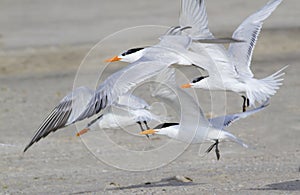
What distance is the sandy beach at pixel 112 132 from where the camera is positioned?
8938 millimetres

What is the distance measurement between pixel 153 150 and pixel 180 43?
2242mm

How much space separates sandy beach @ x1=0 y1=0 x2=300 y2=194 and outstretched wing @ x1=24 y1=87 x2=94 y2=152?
71 cm

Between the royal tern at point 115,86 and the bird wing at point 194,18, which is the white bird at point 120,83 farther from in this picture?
the bird wing at point 194,18

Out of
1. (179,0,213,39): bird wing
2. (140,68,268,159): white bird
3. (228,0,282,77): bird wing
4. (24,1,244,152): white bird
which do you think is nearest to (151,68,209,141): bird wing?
(140,68,268,159): white bird

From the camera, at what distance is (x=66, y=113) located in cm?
830

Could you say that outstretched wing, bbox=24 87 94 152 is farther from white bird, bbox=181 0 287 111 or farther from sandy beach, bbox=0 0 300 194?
white bird, bbox=181 0 287 111

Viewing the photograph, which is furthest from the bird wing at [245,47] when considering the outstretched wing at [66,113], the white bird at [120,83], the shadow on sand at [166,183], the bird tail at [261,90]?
the outstretched wing at [66,113]

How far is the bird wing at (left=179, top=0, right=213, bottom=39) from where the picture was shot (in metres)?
9.17

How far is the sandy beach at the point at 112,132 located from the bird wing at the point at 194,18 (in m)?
1.42

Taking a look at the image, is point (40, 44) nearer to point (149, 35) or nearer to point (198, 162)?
point (149, 35)

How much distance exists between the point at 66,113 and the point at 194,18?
179 centimetres

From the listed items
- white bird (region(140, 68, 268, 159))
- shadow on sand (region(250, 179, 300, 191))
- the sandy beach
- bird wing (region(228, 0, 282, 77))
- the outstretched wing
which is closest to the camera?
shadow on sand (region(250, 179, 300, 191))

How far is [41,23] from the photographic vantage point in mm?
22219

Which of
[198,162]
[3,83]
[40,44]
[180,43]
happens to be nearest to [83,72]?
[3,83]
